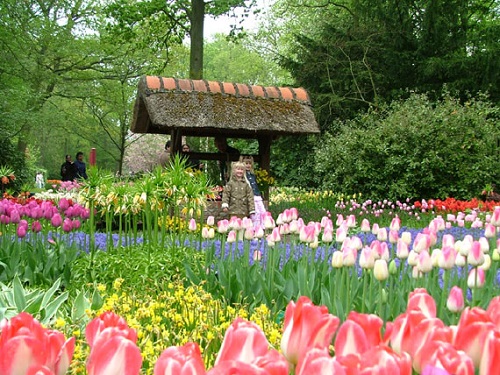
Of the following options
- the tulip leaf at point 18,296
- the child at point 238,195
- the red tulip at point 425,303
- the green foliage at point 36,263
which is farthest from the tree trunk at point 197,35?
the red tulip at point 425,303

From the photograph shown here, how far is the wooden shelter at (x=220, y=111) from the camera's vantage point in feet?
40.1

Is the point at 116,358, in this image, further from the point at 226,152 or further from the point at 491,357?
the point at 226,152

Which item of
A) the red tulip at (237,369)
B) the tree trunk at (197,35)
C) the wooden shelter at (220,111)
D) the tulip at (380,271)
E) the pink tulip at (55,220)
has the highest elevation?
the tree trunk at (197,35)

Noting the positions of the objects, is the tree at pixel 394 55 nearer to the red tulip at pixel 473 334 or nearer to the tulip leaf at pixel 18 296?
the tulip leaf at pixel 18 296

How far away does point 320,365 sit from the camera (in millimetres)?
1055

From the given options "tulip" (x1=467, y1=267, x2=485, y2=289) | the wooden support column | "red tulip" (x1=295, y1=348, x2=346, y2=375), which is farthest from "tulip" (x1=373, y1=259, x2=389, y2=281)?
the wooden support column

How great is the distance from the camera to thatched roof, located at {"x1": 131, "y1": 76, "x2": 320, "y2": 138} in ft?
40.0

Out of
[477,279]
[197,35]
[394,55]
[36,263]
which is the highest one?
[394,55]

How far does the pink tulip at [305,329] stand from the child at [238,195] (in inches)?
300

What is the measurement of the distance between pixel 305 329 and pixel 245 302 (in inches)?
116

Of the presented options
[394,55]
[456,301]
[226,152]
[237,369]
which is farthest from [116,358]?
[394,55]

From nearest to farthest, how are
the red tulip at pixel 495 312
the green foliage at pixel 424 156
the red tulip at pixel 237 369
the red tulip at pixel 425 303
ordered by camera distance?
1. the red tulip at pixel 237 369
2. the red tulip at pixel 495 312
3. the red tulip at pixel 425 303
4. the green foliage at pixel 424 156

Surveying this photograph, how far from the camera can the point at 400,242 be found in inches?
156

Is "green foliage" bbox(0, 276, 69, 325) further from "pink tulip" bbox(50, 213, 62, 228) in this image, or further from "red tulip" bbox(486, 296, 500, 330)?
"red tulip" bbox(486, 296, 500, 330)
